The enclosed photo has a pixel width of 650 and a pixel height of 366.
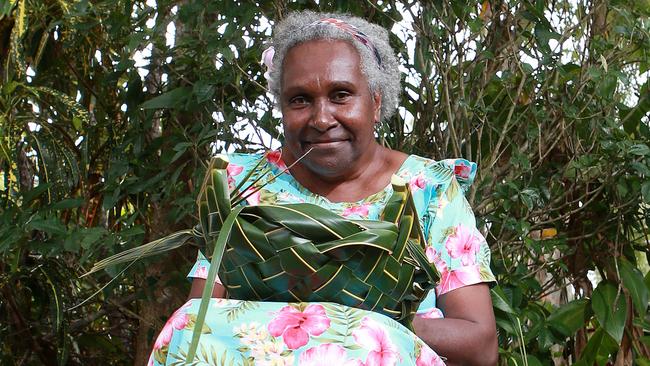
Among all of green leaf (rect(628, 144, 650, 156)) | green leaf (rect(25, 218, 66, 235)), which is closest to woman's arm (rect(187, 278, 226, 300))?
green leaf (rect(25, 218, 66, 235))

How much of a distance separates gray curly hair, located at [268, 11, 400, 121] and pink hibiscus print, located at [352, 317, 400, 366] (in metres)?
0.86

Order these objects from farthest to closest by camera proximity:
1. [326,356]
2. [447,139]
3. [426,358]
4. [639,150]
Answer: [447,139]
[639,150]
[426,358]
[326,356]

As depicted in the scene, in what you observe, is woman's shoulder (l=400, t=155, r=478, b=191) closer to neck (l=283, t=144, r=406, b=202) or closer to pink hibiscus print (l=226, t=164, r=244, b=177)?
neck (l=283, t=144, r=406, b=202)

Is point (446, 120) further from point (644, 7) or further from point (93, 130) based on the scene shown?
point (93, 130)

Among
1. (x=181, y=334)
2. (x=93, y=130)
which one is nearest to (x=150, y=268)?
(x=93, y=130)

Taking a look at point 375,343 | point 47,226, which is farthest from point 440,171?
point 47,226

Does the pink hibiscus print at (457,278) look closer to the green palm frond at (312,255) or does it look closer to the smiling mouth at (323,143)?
the smiling mouth at (323,143)

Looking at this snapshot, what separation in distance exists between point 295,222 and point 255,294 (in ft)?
0.47

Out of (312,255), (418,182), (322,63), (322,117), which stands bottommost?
(312,255)

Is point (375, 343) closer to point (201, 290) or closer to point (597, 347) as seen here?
point (201, 290)

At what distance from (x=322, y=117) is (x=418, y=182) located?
0.25m

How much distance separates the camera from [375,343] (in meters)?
1.65

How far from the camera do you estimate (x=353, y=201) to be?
7.81 ft

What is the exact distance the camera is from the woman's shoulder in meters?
2.37
